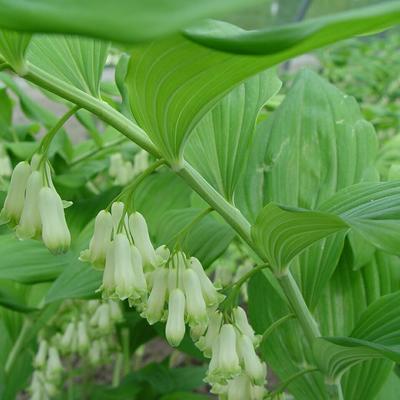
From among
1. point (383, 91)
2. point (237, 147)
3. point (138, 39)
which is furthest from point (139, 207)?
point (383, 91)

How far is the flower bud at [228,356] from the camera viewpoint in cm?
93

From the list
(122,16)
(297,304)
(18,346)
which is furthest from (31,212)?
(18,346)

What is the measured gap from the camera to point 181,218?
125 cm

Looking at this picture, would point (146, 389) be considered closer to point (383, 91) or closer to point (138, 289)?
point (138, 289)

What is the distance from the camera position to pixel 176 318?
2.89 ft

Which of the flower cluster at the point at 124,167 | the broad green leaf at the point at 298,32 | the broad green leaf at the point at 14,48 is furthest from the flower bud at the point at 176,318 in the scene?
the flower cluster at the point at 124,167

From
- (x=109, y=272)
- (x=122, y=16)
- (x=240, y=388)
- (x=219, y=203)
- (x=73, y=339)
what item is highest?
(x=122, y=16)

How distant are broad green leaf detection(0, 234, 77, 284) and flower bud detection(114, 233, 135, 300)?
41 cm

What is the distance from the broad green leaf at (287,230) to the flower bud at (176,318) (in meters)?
0.15

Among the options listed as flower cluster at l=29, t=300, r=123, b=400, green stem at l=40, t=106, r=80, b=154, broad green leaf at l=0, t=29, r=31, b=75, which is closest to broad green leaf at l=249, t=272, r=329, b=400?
flower cluster at l=29, t=300, r=123, b=400

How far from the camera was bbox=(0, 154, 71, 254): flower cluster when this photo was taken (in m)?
0.82

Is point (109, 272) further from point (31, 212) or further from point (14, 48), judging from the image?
point (14, 48)

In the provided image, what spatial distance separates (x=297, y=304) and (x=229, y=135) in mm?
306

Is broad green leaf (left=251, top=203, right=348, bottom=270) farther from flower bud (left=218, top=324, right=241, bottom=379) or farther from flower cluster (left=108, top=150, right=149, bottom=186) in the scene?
flower cluster (left=108, top=150, right=149, bottom=186)
